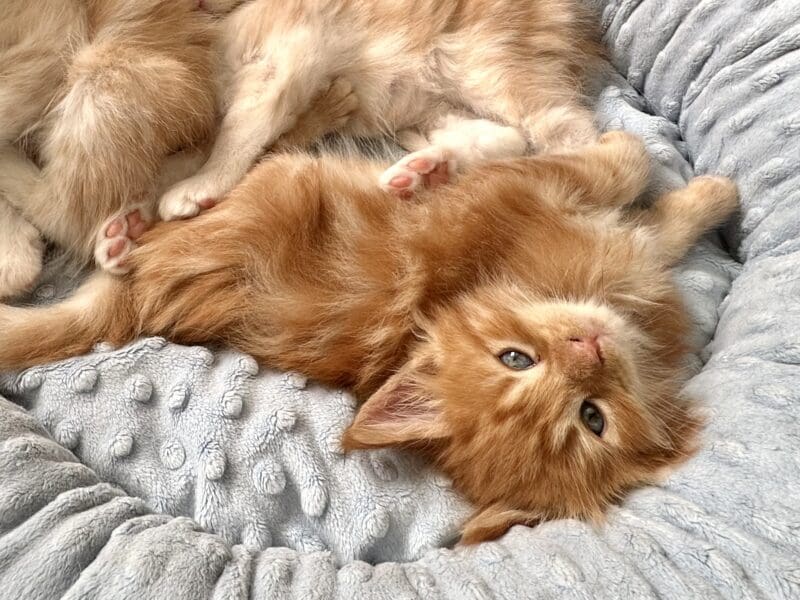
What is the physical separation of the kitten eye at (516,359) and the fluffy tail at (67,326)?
0.75 m

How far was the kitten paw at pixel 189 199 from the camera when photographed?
4.80 feet

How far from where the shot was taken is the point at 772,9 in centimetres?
159

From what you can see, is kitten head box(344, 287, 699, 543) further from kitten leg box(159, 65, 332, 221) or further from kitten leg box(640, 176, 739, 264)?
kitten leg box(159, 65, 332, 221)

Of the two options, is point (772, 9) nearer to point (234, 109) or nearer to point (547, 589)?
point (234, 109)

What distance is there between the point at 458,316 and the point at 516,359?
143 mm

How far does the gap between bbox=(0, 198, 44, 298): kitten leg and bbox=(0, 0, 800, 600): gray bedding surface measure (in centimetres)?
7

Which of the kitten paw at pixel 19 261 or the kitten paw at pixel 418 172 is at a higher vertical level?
the kitten paw at pixel 418 172

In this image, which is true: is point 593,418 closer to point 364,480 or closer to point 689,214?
point 364,480

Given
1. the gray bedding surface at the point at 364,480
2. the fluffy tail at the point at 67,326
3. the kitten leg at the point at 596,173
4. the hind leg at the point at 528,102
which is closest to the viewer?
the gray bedding surface at the point at 364,480

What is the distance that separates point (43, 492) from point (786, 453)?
1.20 m

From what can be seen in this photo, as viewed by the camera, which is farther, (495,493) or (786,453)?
(495,493)

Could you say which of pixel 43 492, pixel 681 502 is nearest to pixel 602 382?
pixel 681 502

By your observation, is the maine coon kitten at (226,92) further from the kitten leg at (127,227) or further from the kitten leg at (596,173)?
the kitten leg at (596,173)

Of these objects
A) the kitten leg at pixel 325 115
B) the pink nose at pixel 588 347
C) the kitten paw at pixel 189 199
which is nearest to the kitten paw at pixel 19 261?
the kitten paw at pixel 189 199
